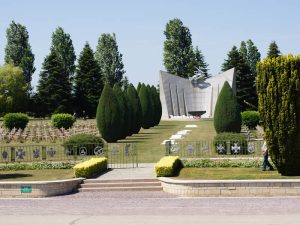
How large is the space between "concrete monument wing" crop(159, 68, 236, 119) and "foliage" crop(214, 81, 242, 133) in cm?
3339

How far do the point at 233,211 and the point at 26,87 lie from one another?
59996 mm

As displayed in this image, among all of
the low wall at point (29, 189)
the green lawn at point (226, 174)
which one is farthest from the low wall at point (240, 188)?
the low wall at point (29, 189)

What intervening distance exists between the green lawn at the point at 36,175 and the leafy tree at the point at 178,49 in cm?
6345

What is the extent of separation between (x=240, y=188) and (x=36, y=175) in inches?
311

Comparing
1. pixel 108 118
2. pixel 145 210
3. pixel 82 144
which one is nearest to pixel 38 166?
pixel 82 144

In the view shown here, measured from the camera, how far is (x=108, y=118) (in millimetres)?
32219

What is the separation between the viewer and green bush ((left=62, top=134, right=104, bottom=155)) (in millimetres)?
24594

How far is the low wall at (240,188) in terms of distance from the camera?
15.8m

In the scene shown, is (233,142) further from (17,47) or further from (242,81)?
(17,47)

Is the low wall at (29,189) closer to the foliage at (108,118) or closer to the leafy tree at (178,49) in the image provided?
the foliage at (108,118)

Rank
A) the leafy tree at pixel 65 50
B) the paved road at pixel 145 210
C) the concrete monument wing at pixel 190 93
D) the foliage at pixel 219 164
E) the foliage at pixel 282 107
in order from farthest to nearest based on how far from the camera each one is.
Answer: the leafy tree at pixel 65 50 → the concrete monument wing at pixel 190 93 → the foliage at pixel 219 164 → the foliage at pixel 282 107 → the paved road at pixel 145 210

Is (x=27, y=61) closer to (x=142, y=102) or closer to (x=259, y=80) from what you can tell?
(x=142, y=102)

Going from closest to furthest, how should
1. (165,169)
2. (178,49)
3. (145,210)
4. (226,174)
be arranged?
1. (145,210)
2. (165,169)
3. (226,174)
4. (178,49)

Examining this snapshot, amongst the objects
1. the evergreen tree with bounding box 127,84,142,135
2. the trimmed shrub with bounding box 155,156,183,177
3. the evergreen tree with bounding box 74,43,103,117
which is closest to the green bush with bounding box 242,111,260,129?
the evergreen tree with bounding box 127,84,142,135
